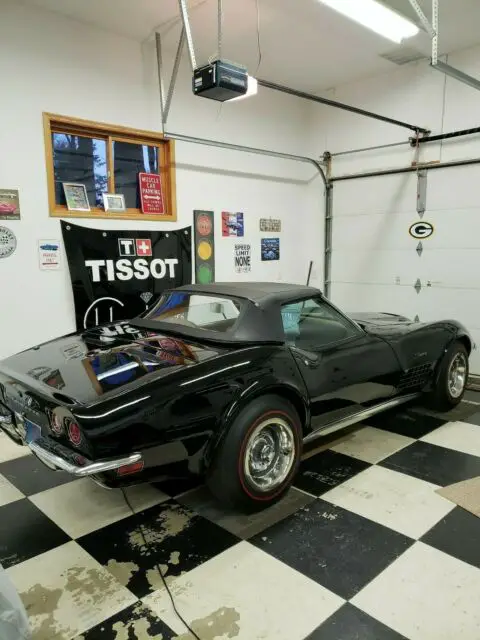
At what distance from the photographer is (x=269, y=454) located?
96.8 inches

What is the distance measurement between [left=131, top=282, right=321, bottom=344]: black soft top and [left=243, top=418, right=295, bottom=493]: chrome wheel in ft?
1.58

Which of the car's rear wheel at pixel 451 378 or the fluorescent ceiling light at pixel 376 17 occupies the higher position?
the fluorescent ceiling light at pixel 376 17

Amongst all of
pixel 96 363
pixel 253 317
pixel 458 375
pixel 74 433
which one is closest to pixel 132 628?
pixel 74 433

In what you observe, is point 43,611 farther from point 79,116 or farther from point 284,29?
point 284,29

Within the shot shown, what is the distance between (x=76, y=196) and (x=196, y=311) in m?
2.21

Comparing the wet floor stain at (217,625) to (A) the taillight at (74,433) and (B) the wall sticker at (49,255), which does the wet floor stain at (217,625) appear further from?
(B) the wall sticker at (49,255)

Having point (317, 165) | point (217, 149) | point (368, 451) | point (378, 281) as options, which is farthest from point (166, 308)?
point (317, 165)

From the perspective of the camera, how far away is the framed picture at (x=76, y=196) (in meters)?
4.38

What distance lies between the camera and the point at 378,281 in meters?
6.02

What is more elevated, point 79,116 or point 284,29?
point 284,29

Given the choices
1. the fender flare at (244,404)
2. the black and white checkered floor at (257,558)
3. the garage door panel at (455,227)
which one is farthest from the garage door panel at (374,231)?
the fender flare at (244,404)

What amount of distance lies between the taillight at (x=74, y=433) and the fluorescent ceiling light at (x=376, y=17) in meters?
3.18

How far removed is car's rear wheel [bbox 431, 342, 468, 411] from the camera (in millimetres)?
3713

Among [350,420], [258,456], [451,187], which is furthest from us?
[451,187]
